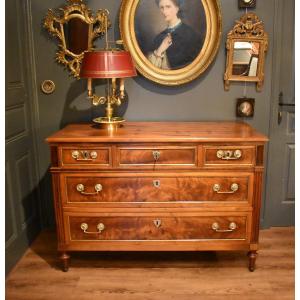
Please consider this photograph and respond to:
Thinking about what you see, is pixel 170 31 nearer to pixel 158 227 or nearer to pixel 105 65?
pixel 105 65

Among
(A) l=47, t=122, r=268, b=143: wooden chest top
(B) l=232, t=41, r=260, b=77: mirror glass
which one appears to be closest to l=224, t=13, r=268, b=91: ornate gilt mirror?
(B) l=232, t=41, r=260, b=77: mirror glass

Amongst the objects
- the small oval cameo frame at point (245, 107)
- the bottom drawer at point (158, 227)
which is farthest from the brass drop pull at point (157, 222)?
the small oval cameo frame at point (245, 107)

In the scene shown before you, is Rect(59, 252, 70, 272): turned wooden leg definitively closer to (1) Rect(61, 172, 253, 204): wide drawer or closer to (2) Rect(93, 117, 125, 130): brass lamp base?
(1) Rect(61, 172, 253, 204): wide drawer

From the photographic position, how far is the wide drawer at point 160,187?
2240mm

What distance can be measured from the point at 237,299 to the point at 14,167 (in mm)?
1816

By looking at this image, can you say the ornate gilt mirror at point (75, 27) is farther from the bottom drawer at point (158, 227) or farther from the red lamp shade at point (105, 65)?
the bottom drawer at point (158, 227)

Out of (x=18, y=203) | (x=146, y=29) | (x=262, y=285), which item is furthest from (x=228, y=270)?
(x=146, y=29)

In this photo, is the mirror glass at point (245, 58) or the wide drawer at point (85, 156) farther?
the mirror glass at point (245, 58)

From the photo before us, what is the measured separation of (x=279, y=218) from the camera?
300 centimetres

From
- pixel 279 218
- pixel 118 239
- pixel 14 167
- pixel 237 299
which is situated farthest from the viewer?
pixel 279 218

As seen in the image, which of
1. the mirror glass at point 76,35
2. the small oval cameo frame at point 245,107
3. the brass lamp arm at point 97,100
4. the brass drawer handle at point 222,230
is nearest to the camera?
the brass drawer handle at point 222,230

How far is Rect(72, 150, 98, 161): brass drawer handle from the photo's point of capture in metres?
2.21

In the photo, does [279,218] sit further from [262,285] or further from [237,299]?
[237,299]

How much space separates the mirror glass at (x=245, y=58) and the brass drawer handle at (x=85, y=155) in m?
1.30
